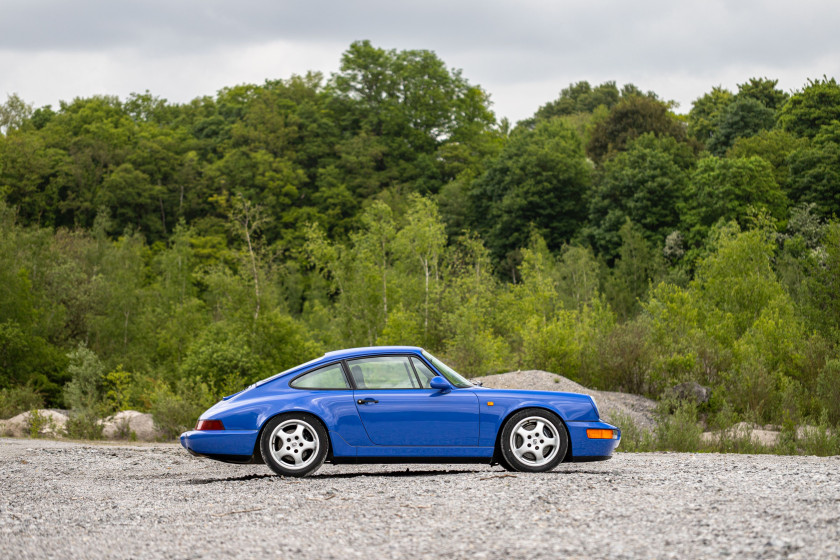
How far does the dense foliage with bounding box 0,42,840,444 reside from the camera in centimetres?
2931

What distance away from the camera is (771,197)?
6381cm

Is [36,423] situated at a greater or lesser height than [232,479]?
lesser

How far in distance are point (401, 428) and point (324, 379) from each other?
110 centimetres

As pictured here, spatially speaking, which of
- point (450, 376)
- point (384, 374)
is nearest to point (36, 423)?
point (384, 374)

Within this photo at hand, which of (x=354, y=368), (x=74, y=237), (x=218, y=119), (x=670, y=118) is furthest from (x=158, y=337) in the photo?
(x=218, y=119)

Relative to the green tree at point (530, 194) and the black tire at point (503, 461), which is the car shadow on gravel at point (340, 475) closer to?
the black tire at point (503, 461)

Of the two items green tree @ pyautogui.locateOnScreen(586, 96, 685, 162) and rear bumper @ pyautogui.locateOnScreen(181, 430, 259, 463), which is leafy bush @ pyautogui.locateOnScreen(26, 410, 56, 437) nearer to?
rear bumper @ pyautogui.locateOnScreen(181, 430, 259, 463)

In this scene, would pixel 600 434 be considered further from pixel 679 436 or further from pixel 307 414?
A: pixel 679 436

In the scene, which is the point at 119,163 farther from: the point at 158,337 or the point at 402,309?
the point at 402,309

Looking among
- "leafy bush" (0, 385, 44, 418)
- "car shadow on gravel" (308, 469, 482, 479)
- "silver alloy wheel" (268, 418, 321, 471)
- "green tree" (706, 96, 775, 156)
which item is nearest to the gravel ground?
"car shadow on gravel" (308, 469, 482, 479)

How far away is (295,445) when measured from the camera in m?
10.3

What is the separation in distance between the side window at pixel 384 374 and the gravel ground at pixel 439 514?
3.54ft

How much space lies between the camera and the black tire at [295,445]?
1023 centimetres

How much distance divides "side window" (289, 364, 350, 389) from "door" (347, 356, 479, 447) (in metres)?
0.26
